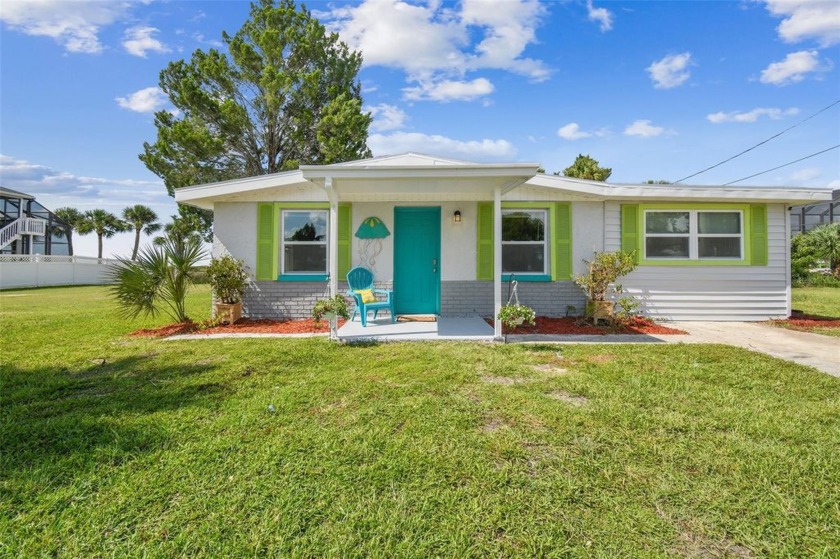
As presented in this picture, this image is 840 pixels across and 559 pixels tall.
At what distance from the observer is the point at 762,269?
8055 millimetres

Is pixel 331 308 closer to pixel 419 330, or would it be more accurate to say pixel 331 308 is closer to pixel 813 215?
pixel 419 330

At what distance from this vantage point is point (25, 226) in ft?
76.3

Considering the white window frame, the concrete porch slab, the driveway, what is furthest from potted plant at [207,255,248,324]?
the white window frame

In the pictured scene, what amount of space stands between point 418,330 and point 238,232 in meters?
4.33

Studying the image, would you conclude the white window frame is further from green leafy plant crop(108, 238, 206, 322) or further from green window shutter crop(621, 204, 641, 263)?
green leafy plant crop(108, 238, 206, 322)

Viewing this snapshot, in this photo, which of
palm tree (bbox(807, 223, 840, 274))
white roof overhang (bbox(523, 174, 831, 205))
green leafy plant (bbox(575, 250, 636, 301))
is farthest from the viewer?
palm tree (bbox(807, 223, 840, 274))

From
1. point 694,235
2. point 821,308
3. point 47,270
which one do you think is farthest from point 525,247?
point 47,270

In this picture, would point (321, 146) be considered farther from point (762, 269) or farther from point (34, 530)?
point (34, 530)

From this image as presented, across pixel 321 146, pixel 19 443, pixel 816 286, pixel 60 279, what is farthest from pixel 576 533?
pixel 60 279

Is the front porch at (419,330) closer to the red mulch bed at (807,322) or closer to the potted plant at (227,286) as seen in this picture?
the potted plant at (227,286)

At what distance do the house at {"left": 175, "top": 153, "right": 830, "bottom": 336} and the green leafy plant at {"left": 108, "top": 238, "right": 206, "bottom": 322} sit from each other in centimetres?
84

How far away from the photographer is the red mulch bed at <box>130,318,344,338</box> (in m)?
6.76

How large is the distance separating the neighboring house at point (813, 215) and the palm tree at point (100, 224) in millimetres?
50406

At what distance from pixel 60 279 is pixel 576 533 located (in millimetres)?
27557
